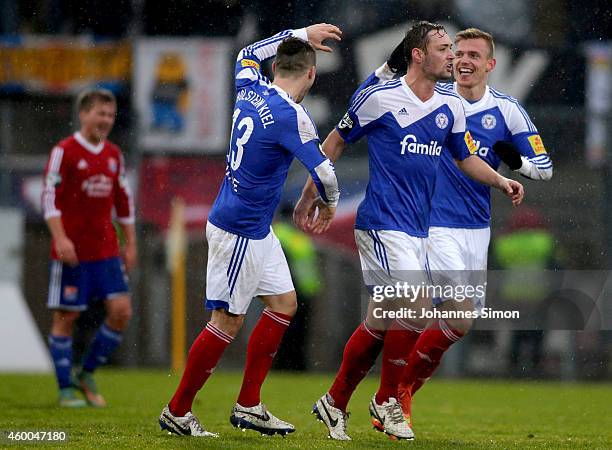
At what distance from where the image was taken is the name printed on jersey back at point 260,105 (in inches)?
224

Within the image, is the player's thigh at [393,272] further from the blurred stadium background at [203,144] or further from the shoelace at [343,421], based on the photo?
the blurred stadium background at [203,144]

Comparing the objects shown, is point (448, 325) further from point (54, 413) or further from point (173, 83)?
point (173, 83)

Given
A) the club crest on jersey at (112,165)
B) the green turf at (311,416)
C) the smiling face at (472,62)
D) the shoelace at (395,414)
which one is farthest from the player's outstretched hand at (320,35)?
the club crest on jersey at (112,165)

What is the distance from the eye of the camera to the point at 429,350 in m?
6.61

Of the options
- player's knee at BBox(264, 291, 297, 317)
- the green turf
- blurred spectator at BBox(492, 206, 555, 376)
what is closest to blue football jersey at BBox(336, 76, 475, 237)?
player's knee at BBox(264, 291, 297, 317)

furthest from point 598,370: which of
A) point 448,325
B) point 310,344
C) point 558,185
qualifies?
point 448,325

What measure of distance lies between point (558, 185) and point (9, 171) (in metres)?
5.42

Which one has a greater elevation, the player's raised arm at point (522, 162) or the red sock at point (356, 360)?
the player's raised arm at point (522, 162)

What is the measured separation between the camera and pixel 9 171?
11.9m

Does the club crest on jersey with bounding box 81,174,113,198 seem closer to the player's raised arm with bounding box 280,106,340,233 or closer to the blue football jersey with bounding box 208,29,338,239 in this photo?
the blue football jersey with bounding box 208,29,338,239

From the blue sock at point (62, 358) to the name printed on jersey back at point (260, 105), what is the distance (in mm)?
3052

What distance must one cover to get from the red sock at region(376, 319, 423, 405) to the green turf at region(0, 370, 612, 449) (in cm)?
26

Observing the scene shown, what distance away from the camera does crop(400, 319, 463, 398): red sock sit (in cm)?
659

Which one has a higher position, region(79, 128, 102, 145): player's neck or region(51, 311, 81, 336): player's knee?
region(79, 128, 102, 145): player's neck
